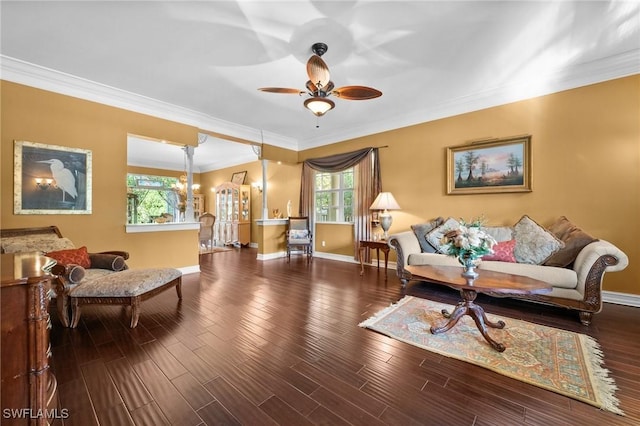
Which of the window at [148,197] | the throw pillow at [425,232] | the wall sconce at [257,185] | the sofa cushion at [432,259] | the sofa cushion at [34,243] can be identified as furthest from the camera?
the window at [148,197]

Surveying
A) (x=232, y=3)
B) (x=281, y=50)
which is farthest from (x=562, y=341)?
(x=232, y=3)

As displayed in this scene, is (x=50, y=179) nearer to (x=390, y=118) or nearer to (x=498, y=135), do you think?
(x=390, y=118)

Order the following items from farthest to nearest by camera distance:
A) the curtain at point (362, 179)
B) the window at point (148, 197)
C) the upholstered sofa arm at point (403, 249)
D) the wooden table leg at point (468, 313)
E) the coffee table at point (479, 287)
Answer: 1. the window at point (148, 197)
2. the curtain at point (362, 179)
3. the upholstered sofa arm at point (403, 249)
4. the wooden table leg at point (468, 313)
5. the coffee table at point (479, 287)

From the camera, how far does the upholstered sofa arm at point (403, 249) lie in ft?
12.8

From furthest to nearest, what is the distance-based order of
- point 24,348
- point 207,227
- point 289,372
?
point 207,227 < point 289,372 < point 24,348

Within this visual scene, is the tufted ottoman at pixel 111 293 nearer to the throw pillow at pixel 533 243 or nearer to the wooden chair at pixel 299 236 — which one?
the wooden chair at pixel 299 236

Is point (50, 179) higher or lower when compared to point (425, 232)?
higher

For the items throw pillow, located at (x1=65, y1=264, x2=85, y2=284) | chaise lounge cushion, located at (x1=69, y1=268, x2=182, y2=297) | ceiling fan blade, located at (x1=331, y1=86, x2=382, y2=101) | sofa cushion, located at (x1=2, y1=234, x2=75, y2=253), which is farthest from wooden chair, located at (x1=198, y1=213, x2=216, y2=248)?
ceiling fan blade, located at (x1=331, y1=86, x2=382, y2=101)

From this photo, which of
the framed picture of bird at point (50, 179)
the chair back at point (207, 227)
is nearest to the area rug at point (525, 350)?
the framed picture of bird at point (50, 179)

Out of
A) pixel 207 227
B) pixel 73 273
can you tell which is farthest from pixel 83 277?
pixel 207 227

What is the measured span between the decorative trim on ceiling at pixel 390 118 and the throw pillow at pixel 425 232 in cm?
187

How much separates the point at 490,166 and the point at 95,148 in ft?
19.7

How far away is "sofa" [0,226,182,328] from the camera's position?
2480 millimetres

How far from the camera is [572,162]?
3396 mm
